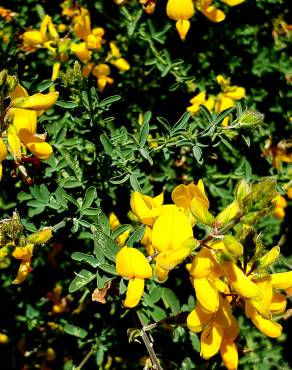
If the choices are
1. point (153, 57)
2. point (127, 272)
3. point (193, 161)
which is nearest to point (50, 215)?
point (127, 272)

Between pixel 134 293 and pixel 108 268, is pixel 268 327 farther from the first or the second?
pixel 108 268

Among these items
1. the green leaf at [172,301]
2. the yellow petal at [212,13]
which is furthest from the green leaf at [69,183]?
Answer: the yellow petal at [212,13]

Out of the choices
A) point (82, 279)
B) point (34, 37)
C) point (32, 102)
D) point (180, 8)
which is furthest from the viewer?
point (34, 37)

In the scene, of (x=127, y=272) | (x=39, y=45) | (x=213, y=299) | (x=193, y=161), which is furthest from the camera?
(x=193, y=161)

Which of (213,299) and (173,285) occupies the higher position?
(213,299)

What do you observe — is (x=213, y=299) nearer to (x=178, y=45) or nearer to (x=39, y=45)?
(x=39, y=45)

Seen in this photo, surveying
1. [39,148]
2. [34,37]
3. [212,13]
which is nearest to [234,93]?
[212,13]

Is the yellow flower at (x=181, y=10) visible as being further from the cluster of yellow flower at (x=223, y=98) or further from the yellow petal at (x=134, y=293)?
the yellow petal at (x=134, y=293)
